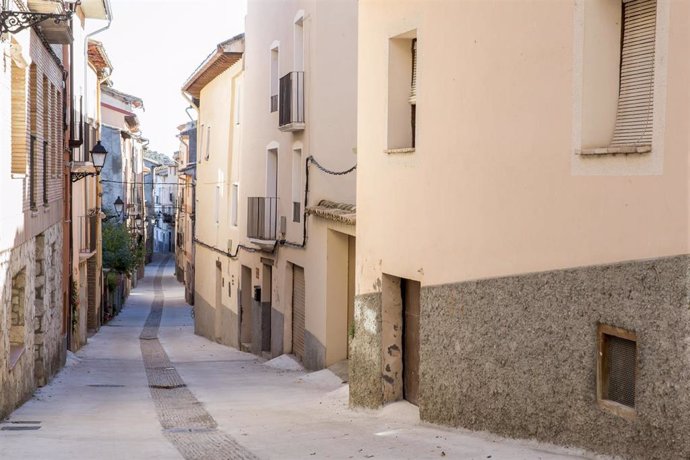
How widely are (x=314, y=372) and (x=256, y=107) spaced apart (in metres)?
8.81

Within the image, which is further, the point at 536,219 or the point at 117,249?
the point at 117,249

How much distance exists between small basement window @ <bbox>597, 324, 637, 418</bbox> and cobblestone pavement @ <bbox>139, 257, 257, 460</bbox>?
10.4 ft

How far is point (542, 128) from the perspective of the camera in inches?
319

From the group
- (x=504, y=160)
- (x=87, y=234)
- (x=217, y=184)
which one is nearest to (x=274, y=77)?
(x=217, y=184)

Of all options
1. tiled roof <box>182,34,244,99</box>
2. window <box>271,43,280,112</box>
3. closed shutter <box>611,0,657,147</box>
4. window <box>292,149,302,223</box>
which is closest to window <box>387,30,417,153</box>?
closed shutter <box>611,0,657,147</box>

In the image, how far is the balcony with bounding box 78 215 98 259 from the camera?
28391mm

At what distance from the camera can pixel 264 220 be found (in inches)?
846

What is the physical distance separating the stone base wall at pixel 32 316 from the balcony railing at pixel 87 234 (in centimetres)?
929

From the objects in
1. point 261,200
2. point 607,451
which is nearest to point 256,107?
point 261,200

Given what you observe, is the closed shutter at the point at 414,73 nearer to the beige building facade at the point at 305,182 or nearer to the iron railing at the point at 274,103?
the beige building facade at the point at 305,182

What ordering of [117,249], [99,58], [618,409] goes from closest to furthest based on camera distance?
1. [618,409]
2. [99,58]
3. [117,249]

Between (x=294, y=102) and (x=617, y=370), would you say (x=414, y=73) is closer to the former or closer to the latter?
(x=617, y=370)

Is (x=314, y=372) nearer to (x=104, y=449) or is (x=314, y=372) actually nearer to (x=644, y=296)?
(x=104, y=449)

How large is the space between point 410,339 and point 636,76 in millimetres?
5097
